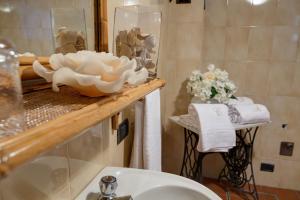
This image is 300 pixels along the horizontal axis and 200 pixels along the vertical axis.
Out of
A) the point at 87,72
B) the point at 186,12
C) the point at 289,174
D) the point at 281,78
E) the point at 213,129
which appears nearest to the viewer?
the point at 87,72

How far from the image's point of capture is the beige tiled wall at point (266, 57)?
1873 mm

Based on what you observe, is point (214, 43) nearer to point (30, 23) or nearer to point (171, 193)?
point (171, 193)

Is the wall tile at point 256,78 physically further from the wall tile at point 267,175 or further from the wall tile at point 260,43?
the wall tile at point 267,175

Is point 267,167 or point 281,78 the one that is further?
point 267,167

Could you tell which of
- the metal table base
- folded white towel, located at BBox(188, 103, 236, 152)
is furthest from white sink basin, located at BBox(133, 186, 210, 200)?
the metal table base

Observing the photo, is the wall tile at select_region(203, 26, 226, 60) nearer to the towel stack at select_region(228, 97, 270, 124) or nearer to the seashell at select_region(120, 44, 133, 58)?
the towel stack at select_region(228, 97, 270, 124)

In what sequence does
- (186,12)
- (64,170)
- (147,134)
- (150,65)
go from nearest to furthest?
(64,170)
(150,65)
(147,134)
(186,12)

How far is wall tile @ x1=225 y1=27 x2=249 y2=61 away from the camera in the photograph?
1942 millimetres

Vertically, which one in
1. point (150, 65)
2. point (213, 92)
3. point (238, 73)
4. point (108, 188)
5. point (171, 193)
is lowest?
point (171, 193)

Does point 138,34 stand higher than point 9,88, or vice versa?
point 138,34

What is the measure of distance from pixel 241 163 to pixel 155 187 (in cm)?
136

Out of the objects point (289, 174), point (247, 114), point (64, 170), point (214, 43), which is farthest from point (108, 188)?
point (289, 174)

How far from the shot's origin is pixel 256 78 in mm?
1985

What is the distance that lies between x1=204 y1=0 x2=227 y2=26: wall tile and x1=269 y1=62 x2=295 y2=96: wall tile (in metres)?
0.59
